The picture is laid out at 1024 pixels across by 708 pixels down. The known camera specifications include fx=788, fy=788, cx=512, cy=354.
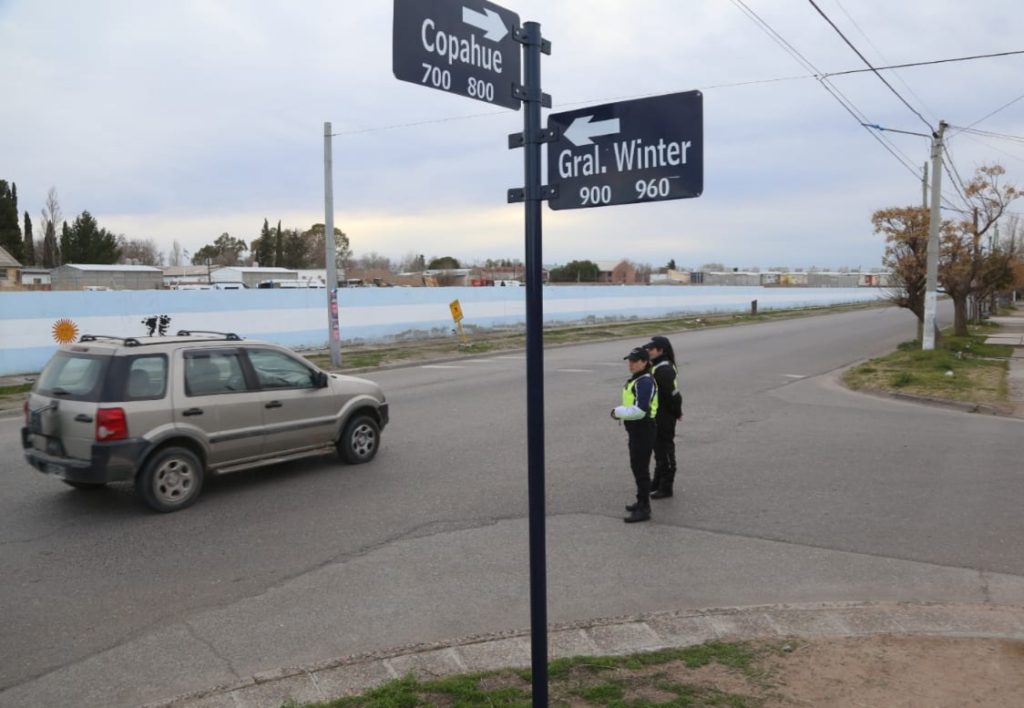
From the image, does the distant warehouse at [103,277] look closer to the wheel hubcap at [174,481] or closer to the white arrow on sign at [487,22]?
the wheel hubcap at [174,481]

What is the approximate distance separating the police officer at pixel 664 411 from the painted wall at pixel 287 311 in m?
10.4

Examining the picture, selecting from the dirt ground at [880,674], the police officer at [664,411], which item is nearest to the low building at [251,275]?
the police officer at [664,411]

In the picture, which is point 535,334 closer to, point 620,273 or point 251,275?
point 251,275

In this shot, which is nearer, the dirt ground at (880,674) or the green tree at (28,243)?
the dirt ground at (880,674)

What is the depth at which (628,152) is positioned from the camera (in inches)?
123

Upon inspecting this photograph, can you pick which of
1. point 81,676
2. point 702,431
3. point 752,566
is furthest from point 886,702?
point 702,431

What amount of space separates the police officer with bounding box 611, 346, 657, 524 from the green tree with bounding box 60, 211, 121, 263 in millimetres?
72854

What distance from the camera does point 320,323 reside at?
25.5 m

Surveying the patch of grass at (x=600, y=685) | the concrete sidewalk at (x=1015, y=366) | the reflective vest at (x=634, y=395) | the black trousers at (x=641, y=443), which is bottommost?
the concrete sidewalk at (x=1015, y=366)

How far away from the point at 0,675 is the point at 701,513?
5.47m

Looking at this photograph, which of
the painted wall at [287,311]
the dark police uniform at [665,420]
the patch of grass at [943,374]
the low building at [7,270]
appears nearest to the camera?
the dark police uniform at [665,420]

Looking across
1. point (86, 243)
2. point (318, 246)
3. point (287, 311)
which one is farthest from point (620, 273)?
point (287, 311)

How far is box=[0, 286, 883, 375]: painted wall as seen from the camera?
18.4 meters

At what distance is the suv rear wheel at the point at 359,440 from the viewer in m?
9.12
